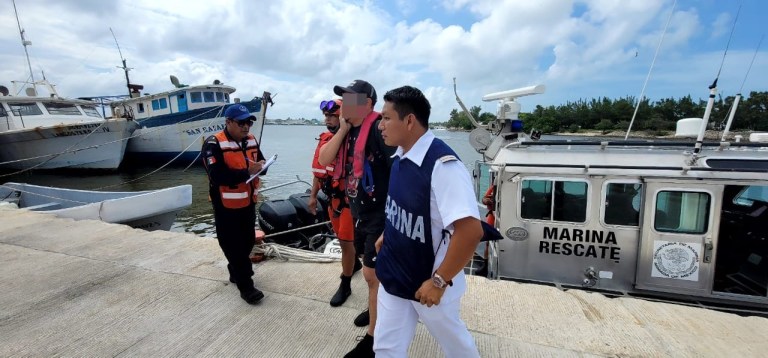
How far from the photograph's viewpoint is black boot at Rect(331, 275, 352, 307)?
3125mm

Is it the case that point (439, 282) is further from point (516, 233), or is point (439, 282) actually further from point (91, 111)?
point (91, 111)

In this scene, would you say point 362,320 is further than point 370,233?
Yes

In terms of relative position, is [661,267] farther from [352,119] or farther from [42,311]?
[42,311]

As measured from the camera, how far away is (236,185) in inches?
120

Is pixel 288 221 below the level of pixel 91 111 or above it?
below

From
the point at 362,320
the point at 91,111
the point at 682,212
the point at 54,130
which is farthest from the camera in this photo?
the point at 91,111

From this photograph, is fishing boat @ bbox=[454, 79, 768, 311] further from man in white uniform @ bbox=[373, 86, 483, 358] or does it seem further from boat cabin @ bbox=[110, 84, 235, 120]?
boat cabin @ bbox=[110, 84, 235, 120]

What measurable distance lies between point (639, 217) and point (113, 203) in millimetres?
8541

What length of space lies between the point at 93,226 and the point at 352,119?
5.21 metres

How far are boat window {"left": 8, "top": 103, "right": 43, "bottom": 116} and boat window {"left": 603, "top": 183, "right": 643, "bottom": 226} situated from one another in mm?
27319

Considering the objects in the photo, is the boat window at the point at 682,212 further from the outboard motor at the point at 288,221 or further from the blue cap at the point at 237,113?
the blue cap at the point at 237,113

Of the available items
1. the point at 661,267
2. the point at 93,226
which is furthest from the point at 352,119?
the point at 93,226

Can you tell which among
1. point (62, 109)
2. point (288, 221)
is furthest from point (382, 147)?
point (62, 109)

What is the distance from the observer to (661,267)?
484 centimetres
